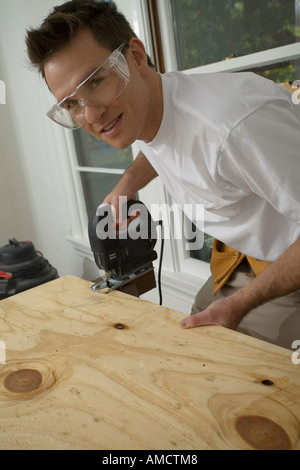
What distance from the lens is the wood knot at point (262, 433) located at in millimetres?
722

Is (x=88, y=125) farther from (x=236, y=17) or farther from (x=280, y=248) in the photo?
(x=236, y=17)

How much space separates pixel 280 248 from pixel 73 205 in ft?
8.08

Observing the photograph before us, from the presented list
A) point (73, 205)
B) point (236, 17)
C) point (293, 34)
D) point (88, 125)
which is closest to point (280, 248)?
point (88, 125)

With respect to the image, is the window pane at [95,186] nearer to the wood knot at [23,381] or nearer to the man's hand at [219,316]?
the man's hand at [219,316]

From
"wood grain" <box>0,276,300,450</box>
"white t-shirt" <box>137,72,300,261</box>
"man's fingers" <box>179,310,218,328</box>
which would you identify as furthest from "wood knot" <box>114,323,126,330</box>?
"white t-shirt" <box>137,72,300,261</box>

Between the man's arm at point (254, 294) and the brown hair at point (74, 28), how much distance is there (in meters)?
0.75

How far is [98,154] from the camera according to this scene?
10.7 feet

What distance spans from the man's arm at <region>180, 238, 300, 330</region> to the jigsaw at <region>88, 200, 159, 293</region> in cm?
40

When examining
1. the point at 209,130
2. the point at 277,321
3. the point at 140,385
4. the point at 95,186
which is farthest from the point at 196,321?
the point at 95,186

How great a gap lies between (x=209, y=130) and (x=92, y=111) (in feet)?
1.06

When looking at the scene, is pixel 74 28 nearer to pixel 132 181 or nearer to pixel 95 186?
pixel 132 181

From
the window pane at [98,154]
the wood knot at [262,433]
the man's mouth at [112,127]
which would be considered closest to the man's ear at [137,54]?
the man's mouth at [112,127]

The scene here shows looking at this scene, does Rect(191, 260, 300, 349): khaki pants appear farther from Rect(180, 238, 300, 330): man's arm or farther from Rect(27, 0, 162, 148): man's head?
Rect(27, 0, 162, 148): man's head

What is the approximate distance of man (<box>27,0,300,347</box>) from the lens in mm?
1060
